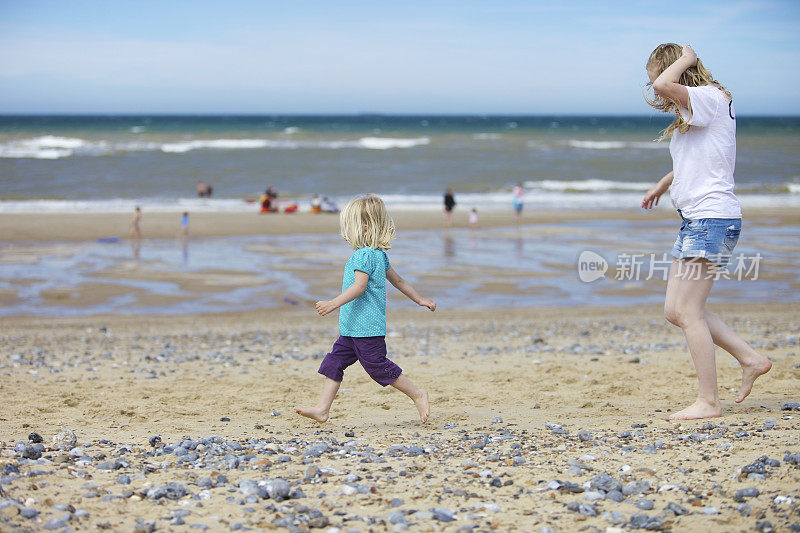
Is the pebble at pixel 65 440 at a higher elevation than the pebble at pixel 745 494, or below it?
Answer: below

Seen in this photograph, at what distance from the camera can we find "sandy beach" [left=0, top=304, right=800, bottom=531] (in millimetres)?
3229

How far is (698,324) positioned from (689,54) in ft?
5.31

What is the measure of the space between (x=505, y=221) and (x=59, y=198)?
1735 centimetres

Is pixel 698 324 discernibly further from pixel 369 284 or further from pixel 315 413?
pixel 315 413

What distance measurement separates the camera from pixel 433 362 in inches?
294

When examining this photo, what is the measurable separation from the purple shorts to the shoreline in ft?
52.4

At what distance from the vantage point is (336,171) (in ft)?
134

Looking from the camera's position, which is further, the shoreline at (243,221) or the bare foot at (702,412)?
the shoreline at (243,221)

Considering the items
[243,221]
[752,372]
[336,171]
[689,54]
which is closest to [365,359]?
[752,372]

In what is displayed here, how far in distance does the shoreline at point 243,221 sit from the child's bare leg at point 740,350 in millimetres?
16949

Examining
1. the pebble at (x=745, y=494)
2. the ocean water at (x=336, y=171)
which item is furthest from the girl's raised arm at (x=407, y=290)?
the ocean water at (x=336, y=171)

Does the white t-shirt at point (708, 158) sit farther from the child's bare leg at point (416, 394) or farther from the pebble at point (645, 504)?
the child's bare leg at point (416, 394)

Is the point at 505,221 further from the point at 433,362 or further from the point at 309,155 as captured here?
the point at 309,155

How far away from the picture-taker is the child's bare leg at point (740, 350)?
4.79m
